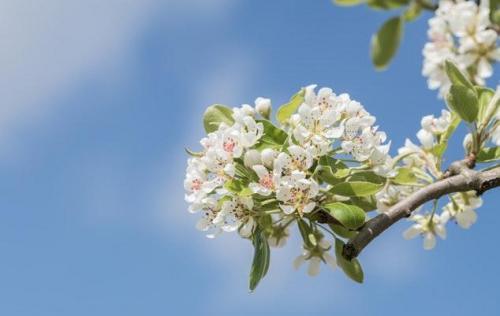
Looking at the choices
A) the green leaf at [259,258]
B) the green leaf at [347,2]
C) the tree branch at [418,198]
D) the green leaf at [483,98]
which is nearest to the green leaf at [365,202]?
the tree branch at [418,198]

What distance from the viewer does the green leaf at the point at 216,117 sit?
2.23 m

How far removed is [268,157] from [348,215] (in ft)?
0.87

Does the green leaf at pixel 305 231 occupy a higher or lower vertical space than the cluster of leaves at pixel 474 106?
lower

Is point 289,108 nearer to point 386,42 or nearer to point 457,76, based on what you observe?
point 457,76

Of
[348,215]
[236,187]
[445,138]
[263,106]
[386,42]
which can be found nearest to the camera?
[386,42]

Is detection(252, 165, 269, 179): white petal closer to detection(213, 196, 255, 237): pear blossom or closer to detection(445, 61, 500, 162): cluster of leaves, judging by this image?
detection(213, 196, 255, 237): pear blossom

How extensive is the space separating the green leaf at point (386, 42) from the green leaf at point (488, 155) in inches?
56.2

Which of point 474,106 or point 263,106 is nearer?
point 474,106

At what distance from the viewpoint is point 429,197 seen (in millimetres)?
2027

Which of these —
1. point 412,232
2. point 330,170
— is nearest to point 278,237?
point 330,170

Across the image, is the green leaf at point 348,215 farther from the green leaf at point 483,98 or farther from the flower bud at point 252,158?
the green leaf at point 483,98

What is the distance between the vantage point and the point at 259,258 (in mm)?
2020

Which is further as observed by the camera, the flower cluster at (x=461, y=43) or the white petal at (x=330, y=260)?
the white petal at (x=330, y=260)

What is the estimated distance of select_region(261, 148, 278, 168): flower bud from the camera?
196 centimetres
